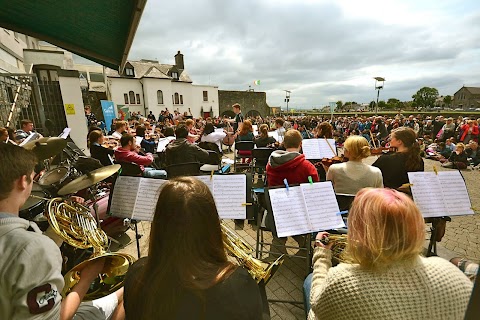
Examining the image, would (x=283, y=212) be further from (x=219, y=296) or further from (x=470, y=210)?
(x=470, y=210)

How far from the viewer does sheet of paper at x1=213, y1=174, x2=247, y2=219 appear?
2383 millimetres

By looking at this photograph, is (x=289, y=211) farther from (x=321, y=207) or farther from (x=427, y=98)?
(x=427, y=98)

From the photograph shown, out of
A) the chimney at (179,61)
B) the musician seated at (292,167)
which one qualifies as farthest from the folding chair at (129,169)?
the chimney at (179,61)

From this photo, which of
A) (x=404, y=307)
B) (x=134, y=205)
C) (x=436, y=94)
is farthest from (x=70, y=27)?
(x=436, y=94)

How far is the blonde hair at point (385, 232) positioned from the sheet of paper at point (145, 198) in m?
1.97

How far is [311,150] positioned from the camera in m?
5.17

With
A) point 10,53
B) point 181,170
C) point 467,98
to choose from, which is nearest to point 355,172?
point 181,170

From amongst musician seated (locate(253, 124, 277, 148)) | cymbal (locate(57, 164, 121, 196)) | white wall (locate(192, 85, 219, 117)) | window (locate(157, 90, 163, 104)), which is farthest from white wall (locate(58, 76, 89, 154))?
white wall (locate(192, 85, 219, 117))

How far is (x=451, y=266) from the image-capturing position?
113 centimetres

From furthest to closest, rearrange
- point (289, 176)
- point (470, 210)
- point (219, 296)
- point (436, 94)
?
point (436, 94) → point (289, 176) → point (470, 210) → point (219, 296)

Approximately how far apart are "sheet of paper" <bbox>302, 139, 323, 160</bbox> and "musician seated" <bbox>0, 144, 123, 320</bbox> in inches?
183

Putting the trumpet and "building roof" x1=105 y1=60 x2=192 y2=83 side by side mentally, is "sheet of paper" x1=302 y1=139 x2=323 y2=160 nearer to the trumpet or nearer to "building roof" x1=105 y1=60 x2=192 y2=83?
the trumpet

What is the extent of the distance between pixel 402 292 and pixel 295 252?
2587 millimetres

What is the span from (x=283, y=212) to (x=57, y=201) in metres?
2.27
